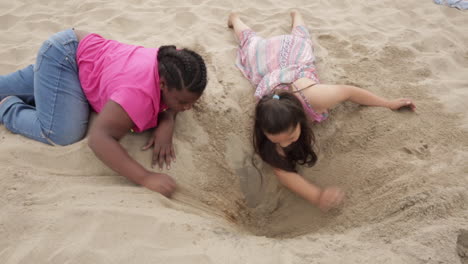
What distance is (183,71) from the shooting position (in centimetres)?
168

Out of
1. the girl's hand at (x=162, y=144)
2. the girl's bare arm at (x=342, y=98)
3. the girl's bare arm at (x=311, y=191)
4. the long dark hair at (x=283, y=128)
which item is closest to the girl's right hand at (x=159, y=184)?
the girl's hand at (x=162, y=144)

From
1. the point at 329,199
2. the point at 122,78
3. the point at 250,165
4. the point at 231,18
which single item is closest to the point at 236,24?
the point at 231,18

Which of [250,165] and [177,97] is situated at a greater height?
[177,97]

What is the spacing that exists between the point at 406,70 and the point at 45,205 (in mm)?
2549

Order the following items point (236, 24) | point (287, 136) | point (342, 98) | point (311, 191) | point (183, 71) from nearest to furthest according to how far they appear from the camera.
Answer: point (183, 71), point (287, 136), point (311, 191), point (342, 98), point (236, 24)

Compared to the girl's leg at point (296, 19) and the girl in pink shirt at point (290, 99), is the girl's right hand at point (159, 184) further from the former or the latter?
the girl's leg at point (296, 19)

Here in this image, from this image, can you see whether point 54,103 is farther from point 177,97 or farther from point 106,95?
point 177,97

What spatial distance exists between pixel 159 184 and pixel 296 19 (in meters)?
2.10

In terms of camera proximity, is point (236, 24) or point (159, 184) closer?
point (159, 184)

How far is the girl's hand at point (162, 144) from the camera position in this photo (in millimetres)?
1944

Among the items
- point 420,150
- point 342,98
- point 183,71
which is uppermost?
point 183,71

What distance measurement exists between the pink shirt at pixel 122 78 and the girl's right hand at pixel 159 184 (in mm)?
261

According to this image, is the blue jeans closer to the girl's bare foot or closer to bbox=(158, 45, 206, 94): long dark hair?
bbox=(158, 45, 206, 94): long dark hair

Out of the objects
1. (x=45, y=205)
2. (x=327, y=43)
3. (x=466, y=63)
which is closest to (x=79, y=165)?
(x=45, y=205)
